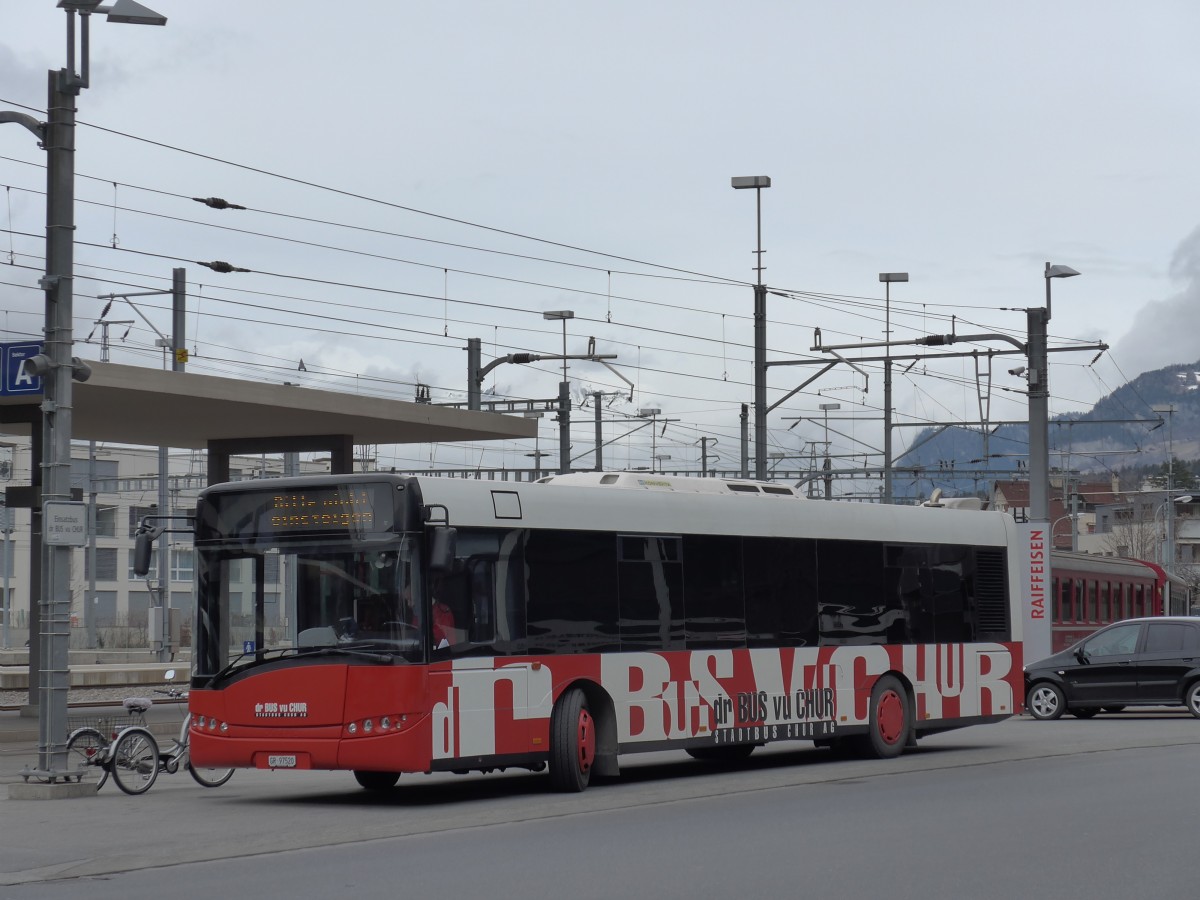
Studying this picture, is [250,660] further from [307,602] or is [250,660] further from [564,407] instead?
[564,407]

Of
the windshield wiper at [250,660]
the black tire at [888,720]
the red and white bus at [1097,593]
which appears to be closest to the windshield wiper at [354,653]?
the windshield wiper at [250,660]

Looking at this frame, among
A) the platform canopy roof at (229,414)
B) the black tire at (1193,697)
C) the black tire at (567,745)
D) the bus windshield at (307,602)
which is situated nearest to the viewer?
the bus windshield at (307,602)

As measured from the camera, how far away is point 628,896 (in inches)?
393

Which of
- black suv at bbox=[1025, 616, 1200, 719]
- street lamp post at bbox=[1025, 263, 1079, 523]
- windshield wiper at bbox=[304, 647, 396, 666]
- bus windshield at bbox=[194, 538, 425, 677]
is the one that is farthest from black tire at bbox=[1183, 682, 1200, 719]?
windshield wiper at bbox=[304, 647, 396, 666]

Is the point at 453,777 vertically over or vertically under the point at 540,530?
under

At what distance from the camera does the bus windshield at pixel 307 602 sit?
15.4 meters

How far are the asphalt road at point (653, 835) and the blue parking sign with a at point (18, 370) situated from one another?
4399 millimetres

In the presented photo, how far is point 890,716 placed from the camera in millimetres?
20766

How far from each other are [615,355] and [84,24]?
78.7 ft

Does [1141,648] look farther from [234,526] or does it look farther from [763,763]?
[234,526]

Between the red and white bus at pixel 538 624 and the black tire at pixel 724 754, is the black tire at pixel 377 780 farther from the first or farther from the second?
the black tire at pixel 724 754

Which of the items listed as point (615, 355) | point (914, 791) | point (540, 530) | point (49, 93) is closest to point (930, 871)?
point (914, 791)

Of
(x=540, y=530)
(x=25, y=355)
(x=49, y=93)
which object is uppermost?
(x=49, y=93)

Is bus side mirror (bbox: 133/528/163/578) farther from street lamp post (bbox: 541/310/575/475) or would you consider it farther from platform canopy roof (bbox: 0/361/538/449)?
street lamp post (bbox: 541/310/575/475)
